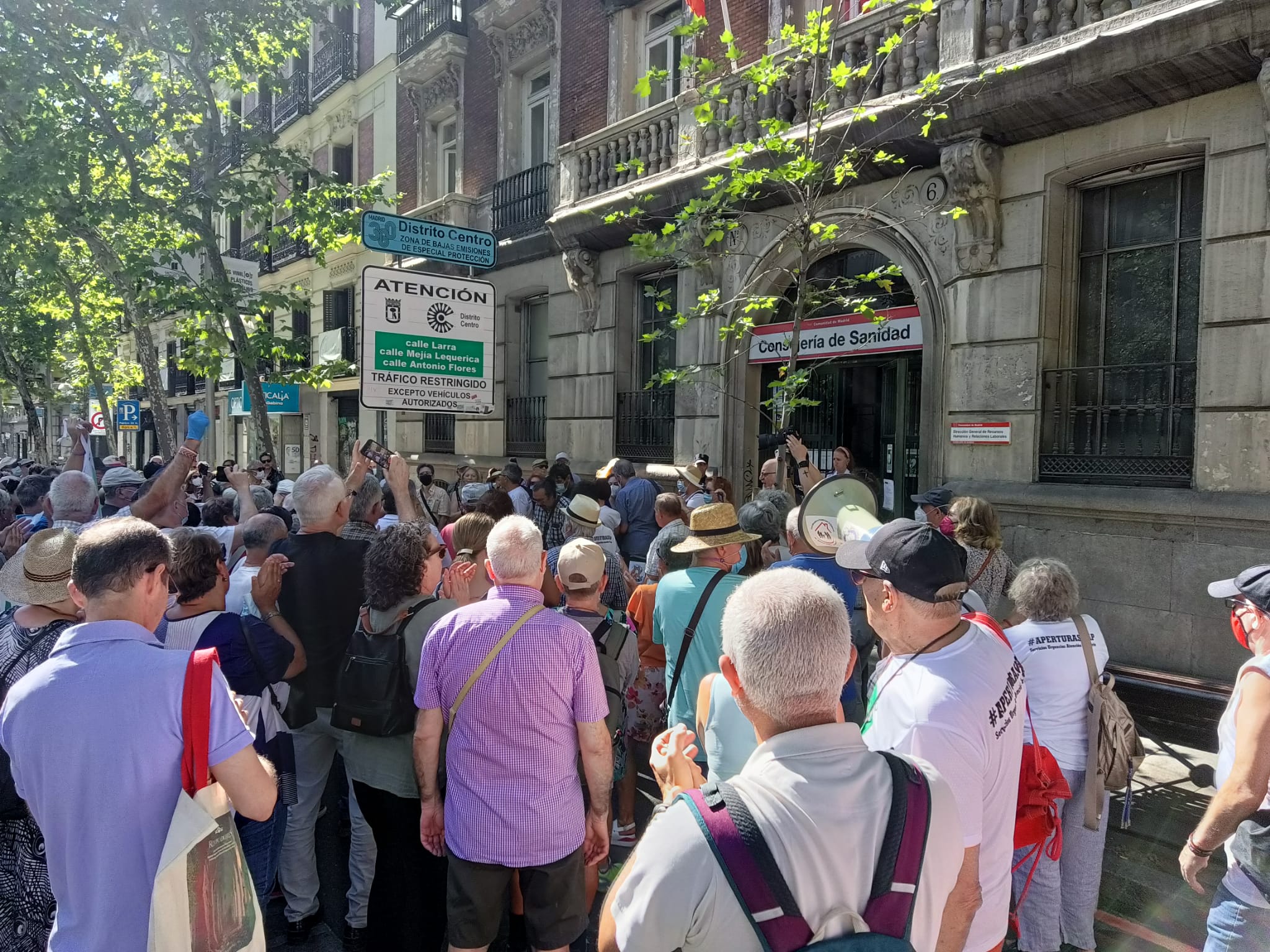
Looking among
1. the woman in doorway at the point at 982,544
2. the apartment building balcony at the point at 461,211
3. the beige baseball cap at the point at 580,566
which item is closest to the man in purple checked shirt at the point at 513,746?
the beige baseball cap at the point at 580,566

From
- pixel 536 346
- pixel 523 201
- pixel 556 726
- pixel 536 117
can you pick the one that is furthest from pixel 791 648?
pixel 536 117

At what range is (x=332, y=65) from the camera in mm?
20500

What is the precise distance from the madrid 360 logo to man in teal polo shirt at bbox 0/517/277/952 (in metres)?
3.72

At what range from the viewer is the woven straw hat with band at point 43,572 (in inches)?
103

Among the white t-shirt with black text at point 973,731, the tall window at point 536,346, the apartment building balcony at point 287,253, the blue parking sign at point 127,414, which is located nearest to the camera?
the white t-shirt with black text at point 973,731

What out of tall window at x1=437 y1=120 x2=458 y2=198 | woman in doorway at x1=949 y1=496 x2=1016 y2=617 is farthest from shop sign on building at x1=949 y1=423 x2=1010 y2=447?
tall window at x1=437 y1=120 x2=458 y2=198

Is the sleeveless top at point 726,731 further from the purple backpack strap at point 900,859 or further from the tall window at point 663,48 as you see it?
the tall window at point 663,48

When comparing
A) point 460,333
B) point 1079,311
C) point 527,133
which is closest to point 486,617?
point 460,333

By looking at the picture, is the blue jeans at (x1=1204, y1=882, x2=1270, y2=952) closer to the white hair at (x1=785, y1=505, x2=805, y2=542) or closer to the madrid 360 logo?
the white hair at (x1=785, y1=505, x2=805, y2=542)

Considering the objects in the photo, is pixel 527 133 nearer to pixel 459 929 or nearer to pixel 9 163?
pixel 9 163

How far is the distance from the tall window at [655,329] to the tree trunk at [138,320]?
6.63 metres

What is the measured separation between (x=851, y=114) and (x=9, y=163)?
9.01 meters

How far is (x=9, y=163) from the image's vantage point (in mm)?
8734

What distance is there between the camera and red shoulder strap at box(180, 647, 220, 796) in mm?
2004
